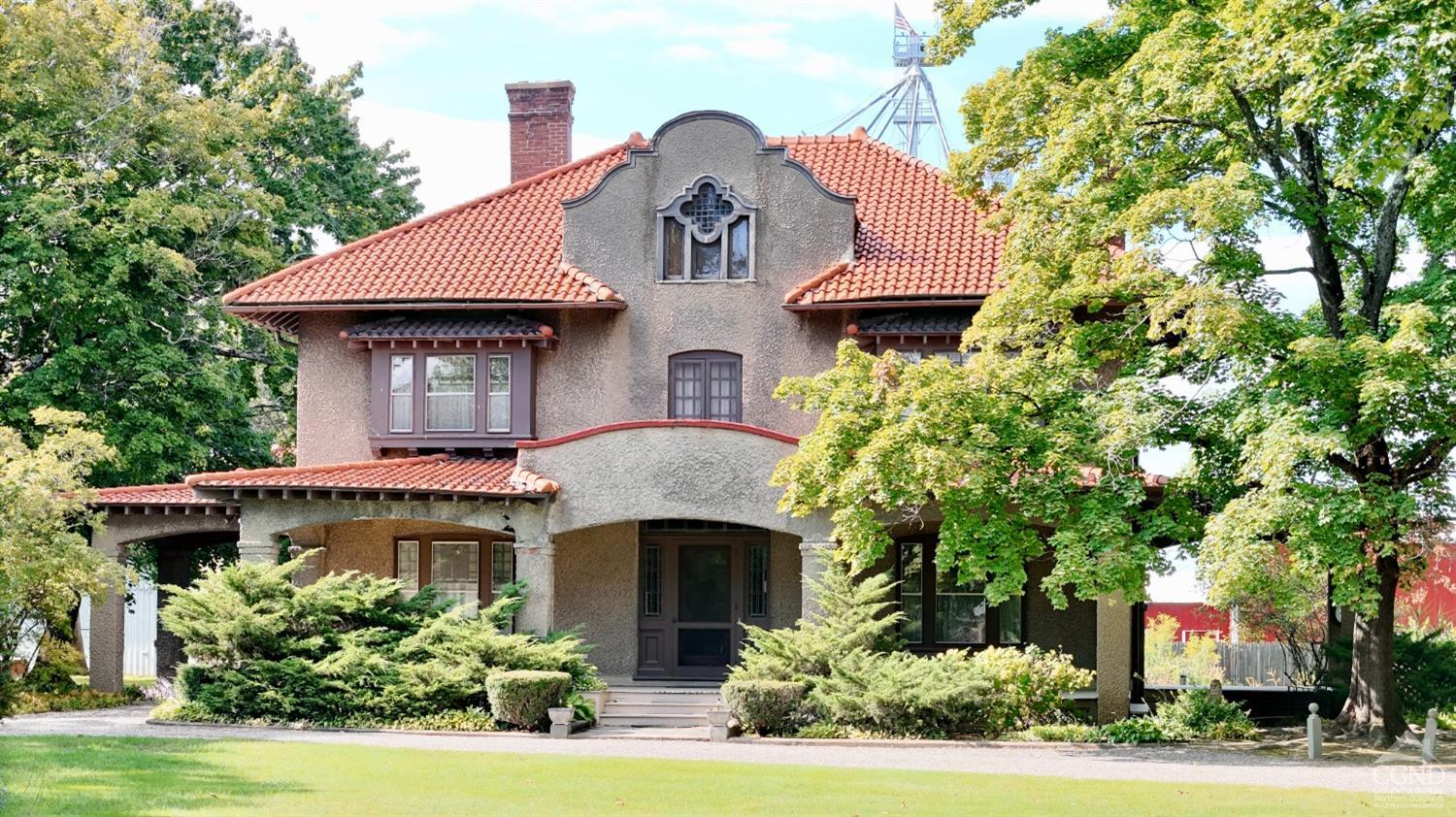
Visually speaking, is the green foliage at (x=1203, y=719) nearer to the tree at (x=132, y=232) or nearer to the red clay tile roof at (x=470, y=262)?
the red clay tile roof at (x=470, y=262)

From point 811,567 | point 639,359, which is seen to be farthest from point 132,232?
point 811,567

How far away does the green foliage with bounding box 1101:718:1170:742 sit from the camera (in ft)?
79.9

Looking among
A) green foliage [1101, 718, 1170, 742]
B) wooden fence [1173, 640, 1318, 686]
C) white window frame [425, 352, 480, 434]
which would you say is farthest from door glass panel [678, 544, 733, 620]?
wooden fence [1173, 640, 1318, 686]

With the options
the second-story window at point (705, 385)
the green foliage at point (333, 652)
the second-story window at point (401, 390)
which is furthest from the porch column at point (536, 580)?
the second-story window at point (401, 390)

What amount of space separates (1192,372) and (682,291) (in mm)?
9694

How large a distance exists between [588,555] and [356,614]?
188 inches

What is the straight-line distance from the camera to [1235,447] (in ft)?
75.3

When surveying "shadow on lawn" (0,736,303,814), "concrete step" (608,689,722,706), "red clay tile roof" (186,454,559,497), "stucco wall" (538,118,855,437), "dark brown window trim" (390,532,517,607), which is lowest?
"concrete step" (608,689,722,706)

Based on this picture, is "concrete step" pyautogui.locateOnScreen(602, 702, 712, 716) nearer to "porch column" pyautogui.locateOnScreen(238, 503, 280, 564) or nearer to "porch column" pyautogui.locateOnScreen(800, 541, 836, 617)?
"porch column" pyautogui.locateOnScreen(800, 541, 836, 617)

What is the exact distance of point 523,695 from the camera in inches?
949

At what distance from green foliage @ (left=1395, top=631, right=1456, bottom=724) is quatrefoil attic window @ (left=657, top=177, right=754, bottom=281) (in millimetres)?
12635

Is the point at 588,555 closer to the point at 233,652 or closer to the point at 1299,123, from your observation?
the point at 233,652

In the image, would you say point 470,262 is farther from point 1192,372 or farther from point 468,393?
point 1192,372

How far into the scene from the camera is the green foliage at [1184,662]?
116 ft
